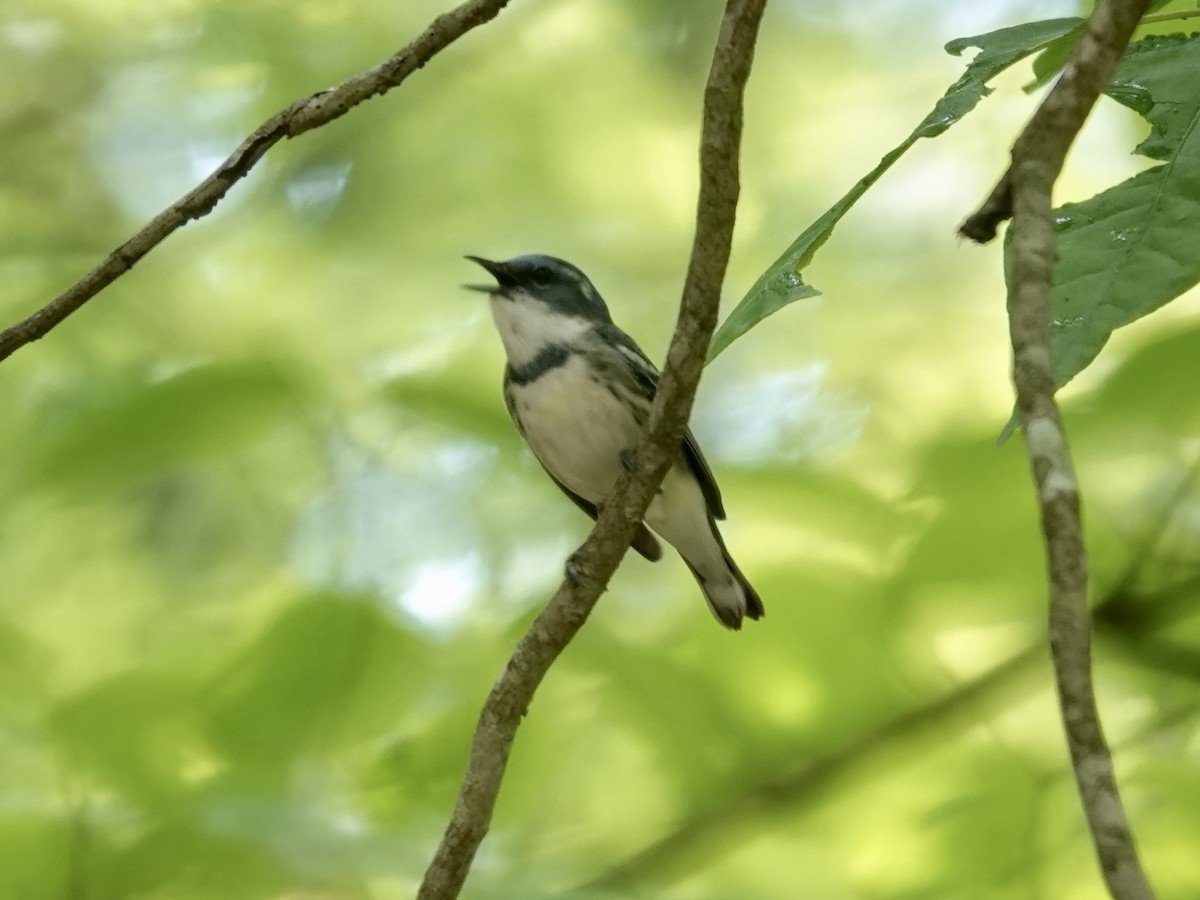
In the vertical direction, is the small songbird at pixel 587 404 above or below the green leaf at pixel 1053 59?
above

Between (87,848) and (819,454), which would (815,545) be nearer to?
(819,454)

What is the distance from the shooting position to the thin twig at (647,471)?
2.67ft

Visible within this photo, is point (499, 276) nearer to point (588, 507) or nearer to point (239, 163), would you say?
point (588, 507)

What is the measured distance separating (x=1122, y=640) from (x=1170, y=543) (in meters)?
0.16

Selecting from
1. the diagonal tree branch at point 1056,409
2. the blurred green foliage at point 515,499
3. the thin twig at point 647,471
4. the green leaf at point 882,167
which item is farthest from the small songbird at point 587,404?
the diagonal tree branch at point 1056,409

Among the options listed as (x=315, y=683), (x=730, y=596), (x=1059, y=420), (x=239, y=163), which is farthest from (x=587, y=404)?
(x=1059, y=420)

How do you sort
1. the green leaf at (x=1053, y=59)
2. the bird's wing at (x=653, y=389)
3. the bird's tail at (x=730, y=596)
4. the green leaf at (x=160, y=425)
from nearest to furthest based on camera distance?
the green leaf at (x=1053, y=59) → the bird's wing at (x=653, y=389) → the bird's tail at (x=730, y=596) → the green leaf at (x=160, y=425)

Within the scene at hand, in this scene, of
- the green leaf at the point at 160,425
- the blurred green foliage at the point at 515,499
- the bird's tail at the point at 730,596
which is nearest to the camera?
the bird's tail at the point at 730,596

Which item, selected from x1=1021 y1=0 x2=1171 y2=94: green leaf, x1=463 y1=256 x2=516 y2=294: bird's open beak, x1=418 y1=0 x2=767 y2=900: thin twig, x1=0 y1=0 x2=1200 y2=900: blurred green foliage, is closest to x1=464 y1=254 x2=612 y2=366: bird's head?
x1=463 y1=256 x2=516 y2=294: bird's open beak

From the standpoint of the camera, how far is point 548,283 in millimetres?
1834

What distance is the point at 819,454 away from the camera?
6.55 feet

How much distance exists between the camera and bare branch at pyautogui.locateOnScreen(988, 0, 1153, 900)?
0.48 metres

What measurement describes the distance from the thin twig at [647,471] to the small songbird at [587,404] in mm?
559

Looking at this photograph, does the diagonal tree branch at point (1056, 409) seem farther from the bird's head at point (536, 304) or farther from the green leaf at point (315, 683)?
the green leaf at point (315, 683)
